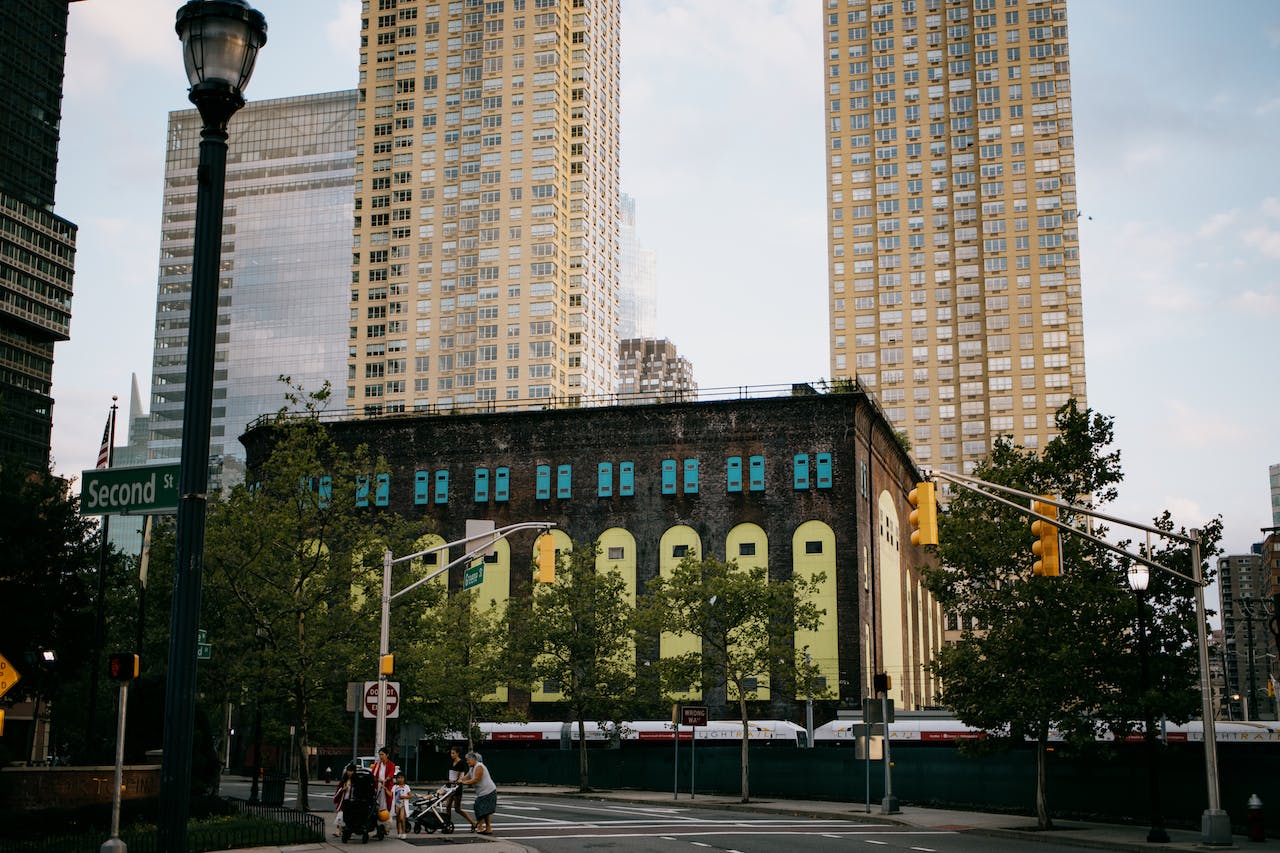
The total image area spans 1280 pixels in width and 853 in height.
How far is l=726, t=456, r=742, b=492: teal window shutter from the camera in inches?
2677

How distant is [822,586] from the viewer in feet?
216

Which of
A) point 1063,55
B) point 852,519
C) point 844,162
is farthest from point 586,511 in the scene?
point 1063,55

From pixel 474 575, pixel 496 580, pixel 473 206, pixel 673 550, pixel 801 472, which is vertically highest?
pixel 473 206

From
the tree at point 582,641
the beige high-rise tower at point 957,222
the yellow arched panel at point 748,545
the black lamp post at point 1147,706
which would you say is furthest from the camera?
the beige high-rise tower at point 957,222

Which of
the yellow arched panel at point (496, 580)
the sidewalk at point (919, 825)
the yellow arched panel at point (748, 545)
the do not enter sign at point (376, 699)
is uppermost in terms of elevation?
the yellow arched panel at point (748, 545)

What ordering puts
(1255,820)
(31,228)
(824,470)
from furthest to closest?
(31,228)
(824,470)
(1255,820)

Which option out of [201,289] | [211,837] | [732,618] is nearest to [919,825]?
[732,618]

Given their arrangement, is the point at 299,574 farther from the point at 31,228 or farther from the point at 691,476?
the point at 31,228

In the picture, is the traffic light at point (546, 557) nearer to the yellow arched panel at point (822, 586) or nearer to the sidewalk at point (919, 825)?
the sidewalk at point (919, 825)

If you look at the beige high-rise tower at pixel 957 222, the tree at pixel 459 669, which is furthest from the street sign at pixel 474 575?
the beige high-rise tower at pixel 957 222

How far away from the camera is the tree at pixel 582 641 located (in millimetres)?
55281

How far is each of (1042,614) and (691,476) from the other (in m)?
35.9

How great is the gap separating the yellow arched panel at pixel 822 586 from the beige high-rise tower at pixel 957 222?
8931 centimetres

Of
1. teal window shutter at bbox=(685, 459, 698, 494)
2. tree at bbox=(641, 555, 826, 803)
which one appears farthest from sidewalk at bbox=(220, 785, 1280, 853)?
teal window shutter at bbox=(685, 459, 698, 494)
